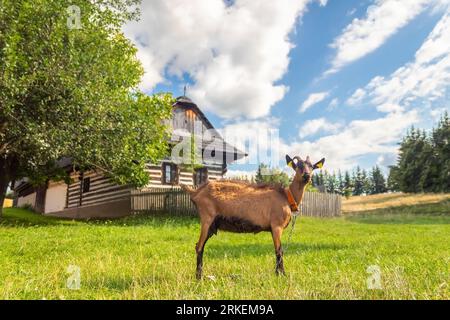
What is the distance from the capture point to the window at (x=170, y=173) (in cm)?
3064

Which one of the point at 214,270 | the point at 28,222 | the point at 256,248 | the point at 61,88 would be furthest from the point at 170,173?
the point at 214,270

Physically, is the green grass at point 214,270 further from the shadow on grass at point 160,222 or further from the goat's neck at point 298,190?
the shadow on grass at point 160,222

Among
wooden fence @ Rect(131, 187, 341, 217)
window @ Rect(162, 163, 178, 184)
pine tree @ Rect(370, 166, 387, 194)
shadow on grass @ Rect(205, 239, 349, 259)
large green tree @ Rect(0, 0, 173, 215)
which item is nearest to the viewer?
shadow on grass @ Rect(205, 239, 349, 259)

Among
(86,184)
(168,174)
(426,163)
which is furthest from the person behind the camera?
(426,163)

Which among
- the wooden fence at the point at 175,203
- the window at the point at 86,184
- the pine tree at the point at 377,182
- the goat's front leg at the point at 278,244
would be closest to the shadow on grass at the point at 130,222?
the wooden fence at the point at 175,203

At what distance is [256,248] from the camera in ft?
35.0

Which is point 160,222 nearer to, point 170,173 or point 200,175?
point 170,173

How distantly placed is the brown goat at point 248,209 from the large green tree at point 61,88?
11088 mm

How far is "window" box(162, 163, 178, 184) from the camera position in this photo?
30.6m

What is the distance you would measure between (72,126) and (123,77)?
18.3 ft

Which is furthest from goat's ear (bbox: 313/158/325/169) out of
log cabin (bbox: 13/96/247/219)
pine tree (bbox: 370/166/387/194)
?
pine tree (bbox: 370/166/387/194)

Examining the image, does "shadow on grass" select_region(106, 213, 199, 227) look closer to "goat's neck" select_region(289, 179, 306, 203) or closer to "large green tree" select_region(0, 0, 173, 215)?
"large green tree" select_region(0, 0, 173, 215)

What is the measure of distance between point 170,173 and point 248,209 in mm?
25613
